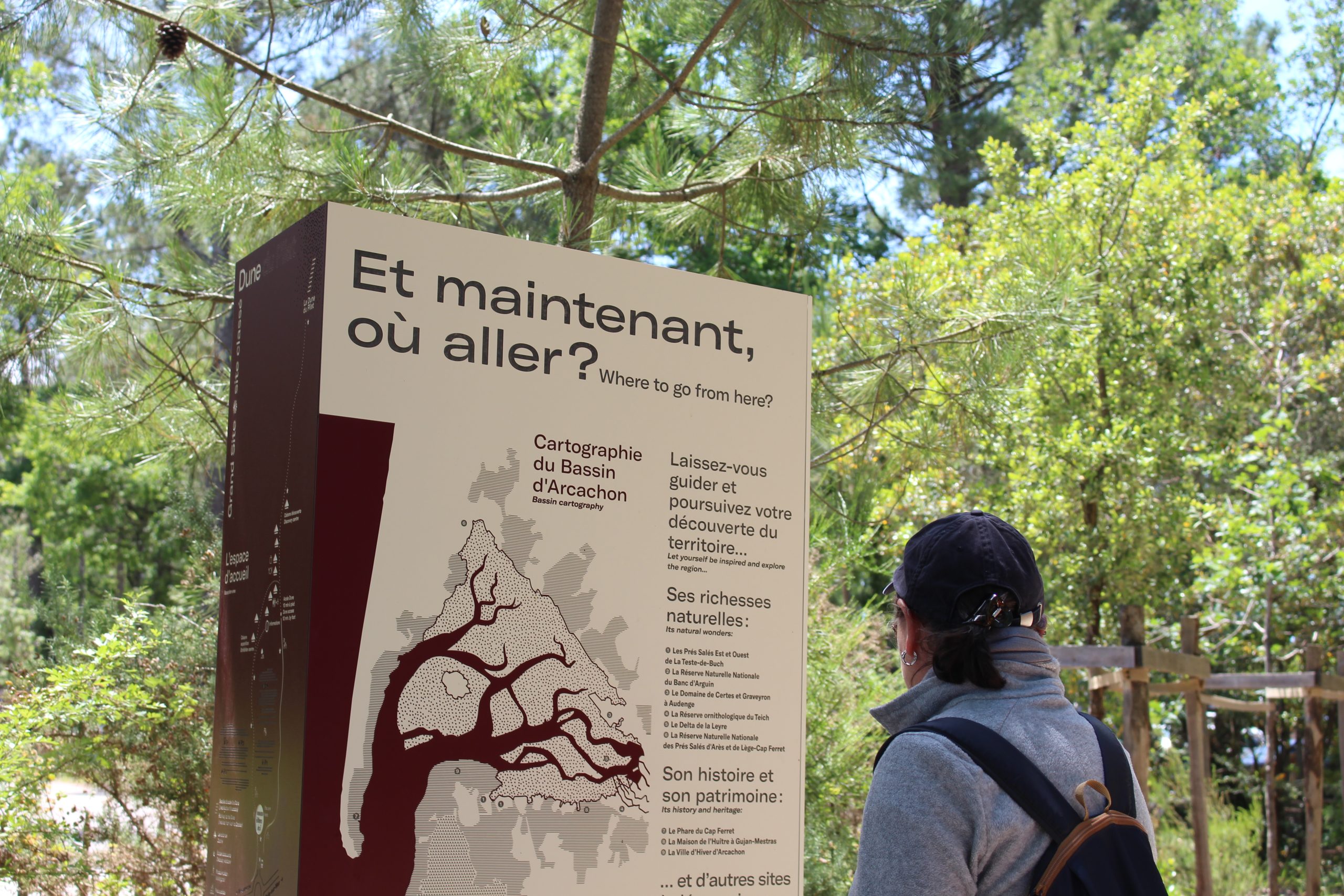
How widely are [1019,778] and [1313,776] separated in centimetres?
832

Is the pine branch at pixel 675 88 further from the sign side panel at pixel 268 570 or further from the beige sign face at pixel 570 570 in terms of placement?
the sign side panel at pixel 268 570

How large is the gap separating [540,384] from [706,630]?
0.68 metres

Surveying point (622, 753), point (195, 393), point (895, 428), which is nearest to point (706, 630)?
point (622, 753)

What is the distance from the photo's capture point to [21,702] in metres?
5.83

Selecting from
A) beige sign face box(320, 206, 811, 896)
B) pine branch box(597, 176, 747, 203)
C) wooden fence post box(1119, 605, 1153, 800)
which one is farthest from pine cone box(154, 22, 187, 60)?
wooden fence post box(1119, 605, 1153, 800)

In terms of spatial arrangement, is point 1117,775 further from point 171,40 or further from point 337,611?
point 171,40

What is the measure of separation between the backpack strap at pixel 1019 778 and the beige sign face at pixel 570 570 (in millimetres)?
1092

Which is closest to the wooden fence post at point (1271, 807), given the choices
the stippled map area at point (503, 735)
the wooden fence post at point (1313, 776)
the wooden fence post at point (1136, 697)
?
the wooden fence post at point (1313, 776)

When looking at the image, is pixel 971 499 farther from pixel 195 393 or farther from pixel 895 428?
pixel 195 393

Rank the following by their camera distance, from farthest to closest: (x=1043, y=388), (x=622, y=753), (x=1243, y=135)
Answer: (x=1243, y=135)
(x=1043, y=388)
(x=622, y=753)

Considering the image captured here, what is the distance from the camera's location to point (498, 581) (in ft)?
8.05

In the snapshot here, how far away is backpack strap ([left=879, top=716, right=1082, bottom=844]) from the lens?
1583mm

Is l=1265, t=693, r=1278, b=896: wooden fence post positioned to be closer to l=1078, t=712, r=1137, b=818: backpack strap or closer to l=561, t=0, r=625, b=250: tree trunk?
l=561, t=0, r=625, b=250: tree trunk

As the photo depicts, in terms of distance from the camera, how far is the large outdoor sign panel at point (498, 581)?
2.28m
